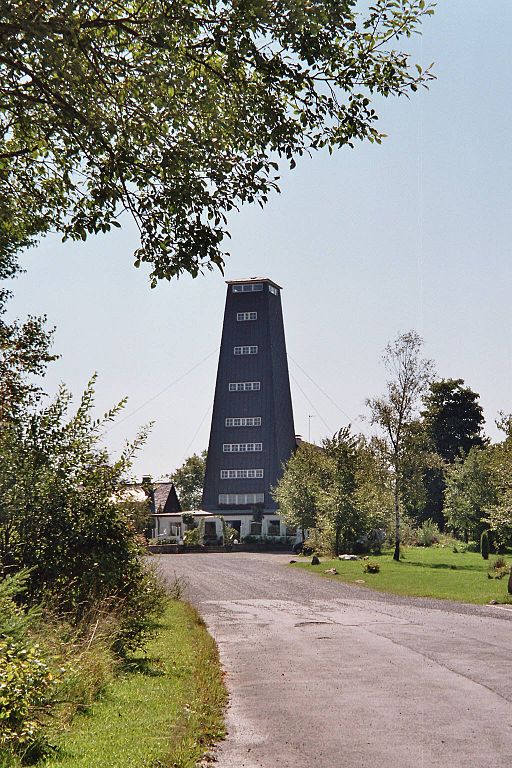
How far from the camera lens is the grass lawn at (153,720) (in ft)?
27.1

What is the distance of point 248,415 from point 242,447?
3276 mm

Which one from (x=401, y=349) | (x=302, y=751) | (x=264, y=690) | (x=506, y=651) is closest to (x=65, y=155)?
(x=302, y=751)

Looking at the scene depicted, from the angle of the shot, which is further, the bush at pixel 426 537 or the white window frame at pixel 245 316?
the white window frame at pixel 245 316

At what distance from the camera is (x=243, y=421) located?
87.4 meters

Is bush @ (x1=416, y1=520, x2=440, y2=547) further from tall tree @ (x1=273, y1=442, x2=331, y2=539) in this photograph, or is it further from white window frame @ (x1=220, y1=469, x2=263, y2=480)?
white window frame @ (x1=220, y1=469, x2=263, y2=480)

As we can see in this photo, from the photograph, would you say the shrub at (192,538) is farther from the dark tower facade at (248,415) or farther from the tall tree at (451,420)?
the tall tree at (451,420)

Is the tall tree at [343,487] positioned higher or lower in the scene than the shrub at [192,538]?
higher

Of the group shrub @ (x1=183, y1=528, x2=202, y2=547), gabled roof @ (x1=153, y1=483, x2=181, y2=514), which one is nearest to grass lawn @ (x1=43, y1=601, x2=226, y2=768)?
shrub @ (x1=183, y1=528, x2=202, y2=547)

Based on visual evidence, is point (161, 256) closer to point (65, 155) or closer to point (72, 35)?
point (65, 155)

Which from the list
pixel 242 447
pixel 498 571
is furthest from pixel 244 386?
pixel 498 571

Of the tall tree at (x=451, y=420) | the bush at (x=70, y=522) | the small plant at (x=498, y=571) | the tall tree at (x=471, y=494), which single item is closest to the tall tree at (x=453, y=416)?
the tall tree at (x=451, y=420)

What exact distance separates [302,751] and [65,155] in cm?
725

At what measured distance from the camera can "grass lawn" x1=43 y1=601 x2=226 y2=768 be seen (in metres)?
8.27

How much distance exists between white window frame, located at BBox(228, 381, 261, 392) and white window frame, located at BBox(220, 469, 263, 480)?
8096mm
